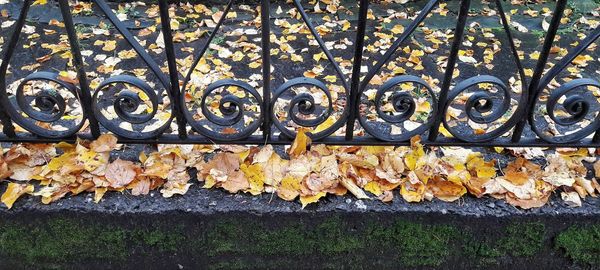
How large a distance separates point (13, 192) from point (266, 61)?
3.31ft

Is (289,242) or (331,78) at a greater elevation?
(331,78)

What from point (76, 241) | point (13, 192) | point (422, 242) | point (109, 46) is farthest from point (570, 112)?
point (109, 46)

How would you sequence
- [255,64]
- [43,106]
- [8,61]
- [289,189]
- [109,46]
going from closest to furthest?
[8,61] → [43,106] → [289,189] → [255,64] → [109,46]

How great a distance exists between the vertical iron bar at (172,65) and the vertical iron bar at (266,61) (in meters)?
0.29

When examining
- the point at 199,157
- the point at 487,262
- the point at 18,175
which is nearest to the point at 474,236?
the point at 487,262

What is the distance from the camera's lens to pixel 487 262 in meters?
2.15

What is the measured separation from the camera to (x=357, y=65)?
6.09ft

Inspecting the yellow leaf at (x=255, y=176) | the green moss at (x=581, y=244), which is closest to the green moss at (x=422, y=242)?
the green moss at (x=581, y=244)

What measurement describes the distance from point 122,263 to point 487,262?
1.40 meters

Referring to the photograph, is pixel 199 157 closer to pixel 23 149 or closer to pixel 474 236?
pixel 23 149

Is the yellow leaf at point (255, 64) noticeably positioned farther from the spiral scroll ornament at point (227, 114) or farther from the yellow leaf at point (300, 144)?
the yellow leaf at point (300, 144)

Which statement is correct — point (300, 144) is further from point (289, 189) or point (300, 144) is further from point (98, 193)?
point (98, 193)

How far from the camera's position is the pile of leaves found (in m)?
2.00

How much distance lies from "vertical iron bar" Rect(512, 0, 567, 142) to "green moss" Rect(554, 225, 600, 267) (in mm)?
398
